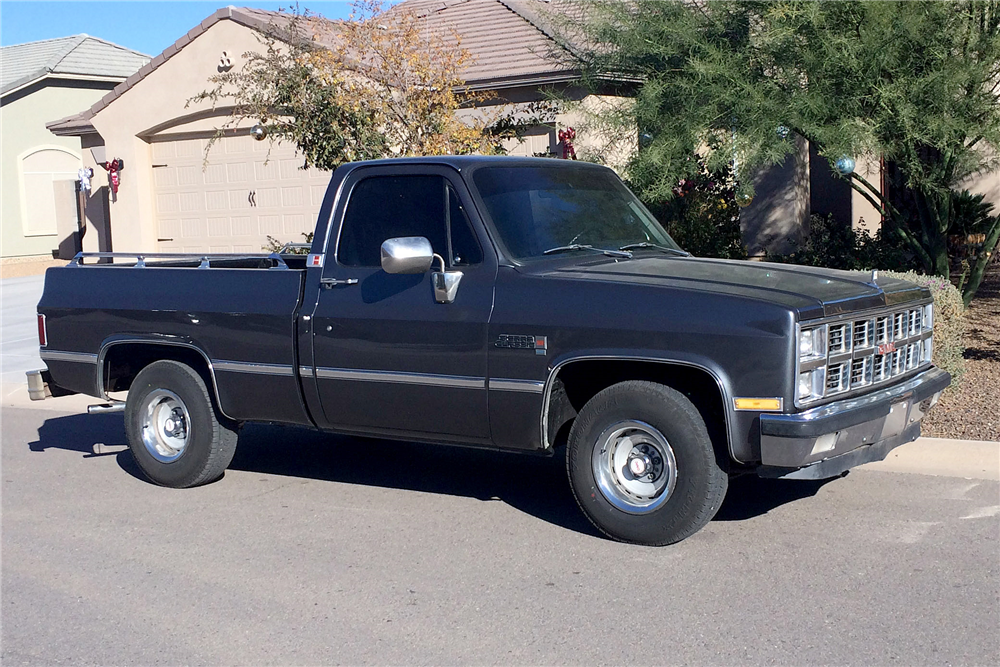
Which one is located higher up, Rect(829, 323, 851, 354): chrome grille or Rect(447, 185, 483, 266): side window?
Rect(447, 185, 483, 266): side window

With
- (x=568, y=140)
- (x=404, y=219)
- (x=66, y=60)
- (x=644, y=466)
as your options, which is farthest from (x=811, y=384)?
(x=66, y=60)

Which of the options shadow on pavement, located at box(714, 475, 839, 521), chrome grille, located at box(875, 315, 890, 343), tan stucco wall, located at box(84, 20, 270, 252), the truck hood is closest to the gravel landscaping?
shadow on pavement, located at box(714, 475, 839, 521)

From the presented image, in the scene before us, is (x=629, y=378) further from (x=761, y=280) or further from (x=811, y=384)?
(x=811, y=384)

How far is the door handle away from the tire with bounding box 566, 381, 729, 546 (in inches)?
64.5

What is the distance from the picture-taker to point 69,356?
771 centimetres

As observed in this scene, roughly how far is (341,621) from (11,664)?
1.38 metres

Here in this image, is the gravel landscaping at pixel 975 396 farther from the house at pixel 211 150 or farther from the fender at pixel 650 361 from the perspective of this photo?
the house at pixel 211 150

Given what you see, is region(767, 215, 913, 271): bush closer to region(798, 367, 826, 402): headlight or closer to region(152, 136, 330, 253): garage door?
region(798, 367, 826, 402): headlight

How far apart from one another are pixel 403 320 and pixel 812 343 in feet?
7.54

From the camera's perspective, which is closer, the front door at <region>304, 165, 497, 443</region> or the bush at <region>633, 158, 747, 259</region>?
the front door at <region>304, 165, 497, 443</region>

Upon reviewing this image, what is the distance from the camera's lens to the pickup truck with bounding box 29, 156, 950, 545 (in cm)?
532

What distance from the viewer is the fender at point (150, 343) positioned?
7.04 m

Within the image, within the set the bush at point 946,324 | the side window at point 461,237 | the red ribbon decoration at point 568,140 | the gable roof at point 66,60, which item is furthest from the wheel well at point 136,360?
the gable roof at point 66,60

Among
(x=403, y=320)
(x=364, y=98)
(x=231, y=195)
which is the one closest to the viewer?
(x=403, y=320)
